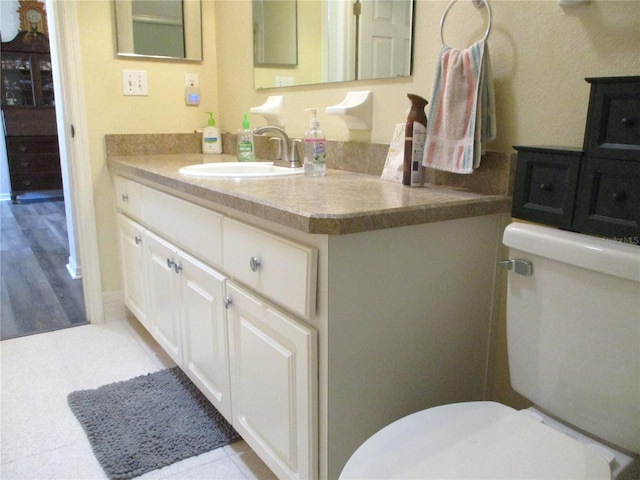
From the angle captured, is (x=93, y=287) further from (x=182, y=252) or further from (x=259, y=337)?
(x=259, y=337)

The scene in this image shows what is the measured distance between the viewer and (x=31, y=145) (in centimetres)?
577

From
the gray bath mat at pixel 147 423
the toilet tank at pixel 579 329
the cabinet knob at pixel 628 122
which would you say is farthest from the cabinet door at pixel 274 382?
the cabinet knob at pixel 628 122

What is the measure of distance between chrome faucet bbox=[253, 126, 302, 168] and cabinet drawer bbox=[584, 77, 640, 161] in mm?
1095

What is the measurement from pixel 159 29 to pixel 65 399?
1.63 meters

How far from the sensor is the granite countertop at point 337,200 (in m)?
0.97

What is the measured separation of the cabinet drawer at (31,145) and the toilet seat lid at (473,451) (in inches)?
236

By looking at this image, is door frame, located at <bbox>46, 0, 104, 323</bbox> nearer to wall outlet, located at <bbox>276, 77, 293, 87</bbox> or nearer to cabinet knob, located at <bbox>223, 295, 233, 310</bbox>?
wall outlet, located at <bbox>276, 77, 293, 87</bbox>

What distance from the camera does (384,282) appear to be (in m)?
1.07

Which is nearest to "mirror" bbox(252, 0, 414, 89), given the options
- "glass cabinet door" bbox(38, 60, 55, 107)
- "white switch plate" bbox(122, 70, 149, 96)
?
"white switch plate" bbox(122, 70, 149, 96)

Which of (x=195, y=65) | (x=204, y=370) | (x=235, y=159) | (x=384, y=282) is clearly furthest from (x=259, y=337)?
(x=195, y=65)

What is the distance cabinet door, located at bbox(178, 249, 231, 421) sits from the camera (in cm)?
142

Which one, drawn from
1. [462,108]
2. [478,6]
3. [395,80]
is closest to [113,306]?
[395,80]

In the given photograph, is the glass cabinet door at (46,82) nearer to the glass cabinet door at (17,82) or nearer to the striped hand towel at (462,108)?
the glass cabinet door at (17,82)

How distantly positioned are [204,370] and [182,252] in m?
0.38
